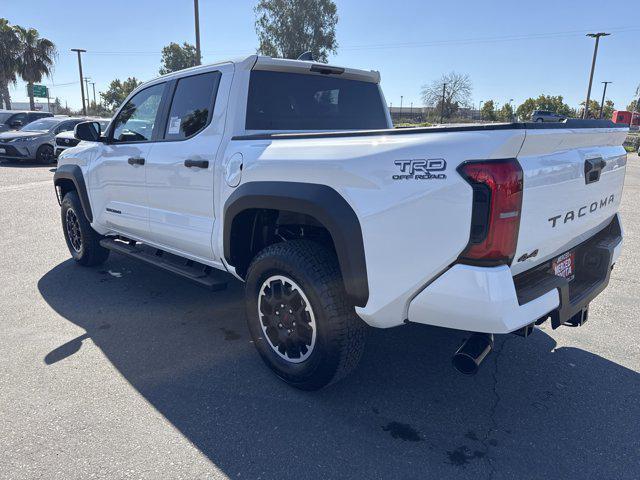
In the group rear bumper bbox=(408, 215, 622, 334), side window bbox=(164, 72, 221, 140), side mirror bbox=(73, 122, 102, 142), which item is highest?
side window bbox=(164, 72, 221, 140)

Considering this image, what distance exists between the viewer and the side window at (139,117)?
4.15 m

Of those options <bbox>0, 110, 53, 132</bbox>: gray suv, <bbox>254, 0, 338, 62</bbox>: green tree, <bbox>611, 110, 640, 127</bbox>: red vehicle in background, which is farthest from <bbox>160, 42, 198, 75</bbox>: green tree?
<bbox>611, 110, 640, 127</bbox>: red vehicle in background

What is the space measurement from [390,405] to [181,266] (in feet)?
6.56

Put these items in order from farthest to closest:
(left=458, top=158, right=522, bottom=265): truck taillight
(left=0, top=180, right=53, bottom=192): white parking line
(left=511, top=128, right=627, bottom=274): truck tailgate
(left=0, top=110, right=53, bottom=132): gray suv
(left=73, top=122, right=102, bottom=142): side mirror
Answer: (left=0, top=110, right=53, bottom=132): gray suv
(left=0, top=180, right=53, bottom=192): white parking line
(left=73, top=122, right=102, bottom=142): side mirror
(left=511, top=128, right=627, bottom=274): truck tailgate
(left=458, top=158, right=522, bottom=265): truck taillight

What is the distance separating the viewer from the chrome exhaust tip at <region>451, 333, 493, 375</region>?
2.32 m

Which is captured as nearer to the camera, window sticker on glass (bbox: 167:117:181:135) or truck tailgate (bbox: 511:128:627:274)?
truck tailgate (bbox: 511:128:627:274)

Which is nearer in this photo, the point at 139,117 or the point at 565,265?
the point at 565,265

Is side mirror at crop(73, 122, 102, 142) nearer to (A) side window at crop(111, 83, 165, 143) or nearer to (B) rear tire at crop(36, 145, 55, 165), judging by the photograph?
(A) side window at crop(111, 83, 165, 143)

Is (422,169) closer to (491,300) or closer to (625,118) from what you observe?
(491,300)

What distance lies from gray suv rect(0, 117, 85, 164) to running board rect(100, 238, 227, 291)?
12.1m

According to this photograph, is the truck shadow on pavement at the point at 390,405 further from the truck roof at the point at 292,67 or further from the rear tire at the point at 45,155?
the rear tire at the point at 45,155

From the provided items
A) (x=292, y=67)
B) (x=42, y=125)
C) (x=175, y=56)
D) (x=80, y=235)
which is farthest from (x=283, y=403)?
(x=175, y=56)

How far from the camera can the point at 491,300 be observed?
2068 mm

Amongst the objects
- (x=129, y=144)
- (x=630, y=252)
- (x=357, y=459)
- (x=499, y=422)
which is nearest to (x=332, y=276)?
(x=357, y=459)
